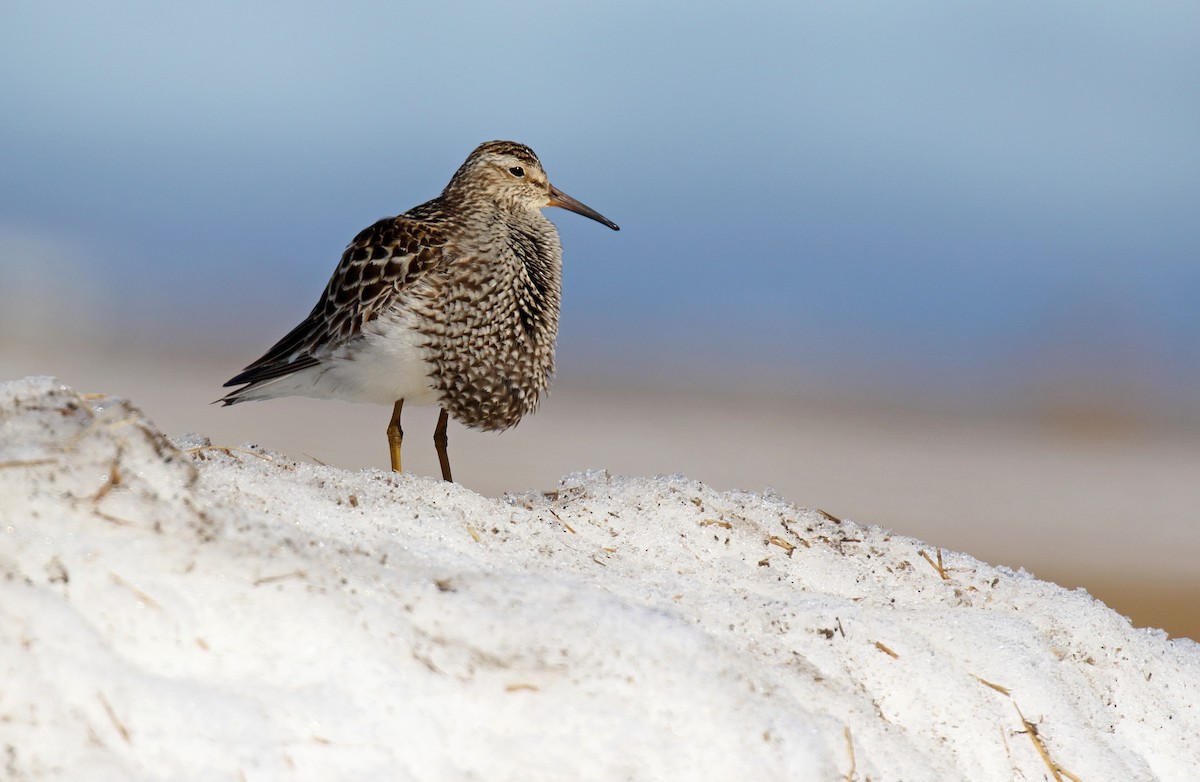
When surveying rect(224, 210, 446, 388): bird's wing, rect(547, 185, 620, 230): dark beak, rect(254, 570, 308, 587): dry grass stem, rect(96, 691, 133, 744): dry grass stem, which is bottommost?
rect(96, 691, 133, 744): dry grass stem

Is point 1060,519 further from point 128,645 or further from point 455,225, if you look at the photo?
point 128,645

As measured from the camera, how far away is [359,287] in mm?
5836

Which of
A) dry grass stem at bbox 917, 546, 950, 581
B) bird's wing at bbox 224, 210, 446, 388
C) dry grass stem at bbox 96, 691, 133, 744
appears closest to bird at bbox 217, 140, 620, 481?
bird's wing at bbox 224, 210, 446, 388

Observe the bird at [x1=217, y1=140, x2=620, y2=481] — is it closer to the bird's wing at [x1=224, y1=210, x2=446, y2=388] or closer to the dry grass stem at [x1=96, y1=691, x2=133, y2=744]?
the bird's wing at [x1=224, y1=210, x2=446, y2=388]

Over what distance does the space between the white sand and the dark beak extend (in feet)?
11.6

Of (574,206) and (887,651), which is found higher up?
(574,206)

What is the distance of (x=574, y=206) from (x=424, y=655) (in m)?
4.95

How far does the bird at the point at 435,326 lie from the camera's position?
555cm

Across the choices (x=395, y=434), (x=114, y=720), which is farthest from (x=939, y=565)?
(x=114, y=720)

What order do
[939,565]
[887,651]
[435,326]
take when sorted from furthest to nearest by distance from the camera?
[435,326]
[939,565]
[887,651]

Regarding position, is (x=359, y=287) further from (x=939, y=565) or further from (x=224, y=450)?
(x=939, y=565)

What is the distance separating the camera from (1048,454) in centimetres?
1873

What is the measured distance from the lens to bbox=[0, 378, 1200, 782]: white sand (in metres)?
2.10

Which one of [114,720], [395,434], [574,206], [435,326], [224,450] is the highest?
[574,206]
